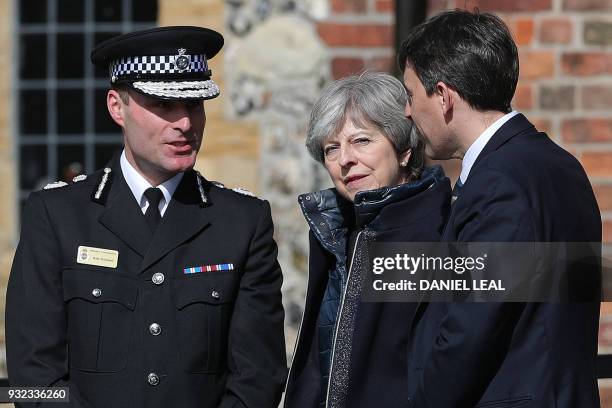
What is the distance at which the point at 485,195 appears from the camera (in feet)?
8.80

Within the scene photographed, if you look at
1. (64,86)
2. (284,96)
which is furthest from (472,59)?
(64,86)

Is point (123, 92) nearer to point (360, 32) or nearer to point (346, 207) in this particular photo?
point (346, 207)

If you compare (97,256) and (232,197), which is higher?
(232,197)

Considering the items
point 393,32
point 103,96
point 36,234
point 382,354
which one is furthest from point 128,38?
point 103,96

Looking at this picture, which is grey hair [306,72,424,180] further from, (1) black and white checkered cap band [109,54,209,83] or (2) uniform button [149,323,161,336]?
(2) uniform button [149,323,161,336]

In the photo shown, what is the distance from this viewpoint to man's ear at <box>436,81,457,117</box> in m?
2.89

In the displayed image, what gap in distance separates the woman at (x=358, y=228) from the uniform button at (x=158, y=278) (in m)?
0.40

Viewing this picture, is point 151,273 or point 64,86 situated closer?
point 151,273

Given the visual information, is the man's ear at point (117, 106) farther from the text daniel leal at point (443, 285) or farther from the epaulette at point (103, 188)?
the text daniel leal at point (443, 285)

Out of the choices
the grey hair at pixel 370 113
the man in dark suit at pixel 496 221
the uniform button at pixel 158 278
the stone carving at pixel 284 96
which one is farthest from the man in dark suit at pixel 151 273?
the stone carving at pixel 284 96

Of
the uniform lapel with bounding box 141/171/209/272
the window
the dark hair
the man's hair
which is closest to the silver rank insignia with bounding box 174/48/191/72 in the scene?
the man's hair

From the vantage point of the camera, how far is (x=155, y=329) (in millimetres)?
3029

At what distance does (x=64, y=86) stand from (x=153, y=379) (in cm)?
340

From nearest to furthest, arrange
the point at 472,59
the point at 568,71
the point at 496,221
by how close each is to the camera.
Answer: the point at 496,221 → the point at 472,59 → the point at 568,71
